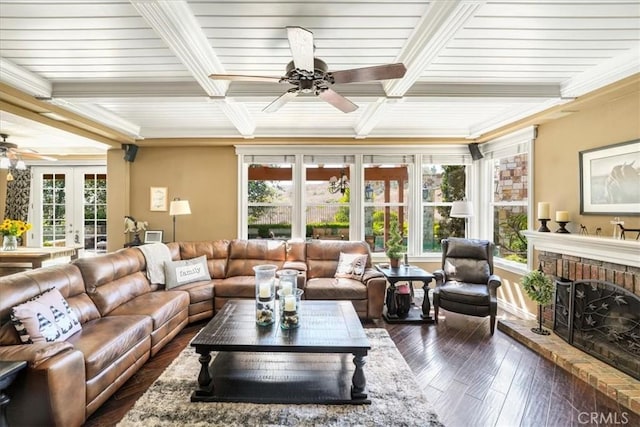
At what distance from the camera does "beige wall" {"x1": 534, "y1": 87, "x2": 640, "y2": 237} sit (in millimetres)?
2834

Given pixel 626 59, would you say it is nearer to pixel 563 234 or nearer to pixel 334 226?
pixel 563 234

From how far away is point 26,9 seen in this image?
1.92m

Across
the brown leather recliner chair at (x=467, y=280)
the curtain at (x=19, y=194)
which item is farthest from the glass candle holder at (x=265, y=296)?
the curtain at (x=19, y=194)

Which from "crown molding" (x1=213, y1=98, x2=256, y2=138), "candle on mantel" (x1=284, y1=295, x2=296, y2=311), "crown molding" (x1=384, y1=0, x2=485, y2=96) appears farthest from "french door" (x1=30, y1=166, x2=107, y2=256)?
"crown molding" (x1=384, y1=0, x2=485, y2=96)

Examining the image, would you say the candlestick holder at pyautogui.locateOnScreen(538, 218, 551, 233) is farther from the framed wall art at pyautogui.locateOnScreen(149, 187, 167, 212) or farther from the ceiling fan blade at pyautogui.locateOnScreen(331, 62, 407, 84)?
the framed wall art at pyautogui.locateOnScreen(149, 187, 167, 212)

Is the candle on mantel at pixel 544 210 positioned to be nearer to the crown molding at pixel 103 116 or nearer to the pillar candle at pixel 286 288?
the pillar candle at pixel 286 288

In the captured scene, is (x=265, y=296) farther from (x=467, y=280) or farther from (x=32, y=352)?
(x=467, y=280)

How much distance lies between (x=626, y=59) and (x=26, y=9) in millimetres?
4379

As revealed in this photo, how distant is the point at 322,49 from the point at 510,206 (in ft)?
12.4

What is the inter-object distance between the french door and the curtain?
130mm

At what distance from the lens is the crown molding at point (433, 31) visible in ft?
5.84

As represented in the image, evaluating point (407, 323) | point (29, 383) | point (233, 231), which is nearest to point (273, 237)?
point (233, 231)

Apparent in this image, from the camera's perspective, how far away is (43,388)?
175cm

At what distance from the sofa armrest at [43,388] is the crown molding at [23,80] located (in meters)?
2.31
